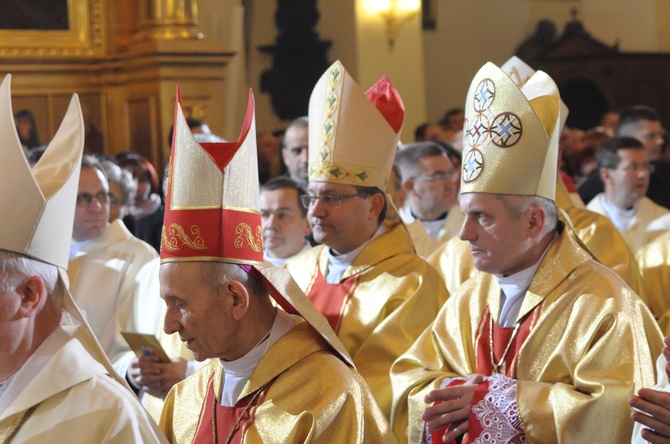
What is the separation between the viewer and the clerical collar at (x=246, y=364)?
328cm

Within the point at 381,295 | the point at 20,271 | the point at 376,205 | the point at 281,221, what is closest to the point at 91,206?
the point at 281,221

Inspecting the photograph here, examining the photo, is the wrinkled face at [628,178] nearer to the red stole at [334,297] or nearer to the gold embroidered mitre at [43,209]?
the red stole at [334,297]

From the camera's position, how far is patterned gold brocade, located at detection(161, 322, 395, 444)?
10.3ft

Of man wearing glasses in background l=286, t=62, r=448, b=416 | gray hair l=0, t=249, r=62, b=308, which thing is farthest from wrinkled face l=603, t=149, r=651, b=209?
gray hair l=0, t=249, r=62, b=308

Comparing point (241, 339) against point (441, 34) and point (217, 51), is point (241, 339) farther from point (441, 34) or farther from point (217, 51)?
point (441, 34)

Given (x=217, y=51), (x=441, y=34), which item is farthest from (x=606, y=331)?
(x=441, y=34)

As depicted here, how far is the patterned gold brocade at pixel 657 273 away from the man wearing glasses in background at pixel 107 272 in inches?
93.9

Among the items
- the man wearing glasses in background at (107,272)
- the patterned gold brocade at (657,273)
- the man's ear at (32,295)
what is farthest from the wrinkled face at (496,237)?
the man wearing glasses in background at (107,272)

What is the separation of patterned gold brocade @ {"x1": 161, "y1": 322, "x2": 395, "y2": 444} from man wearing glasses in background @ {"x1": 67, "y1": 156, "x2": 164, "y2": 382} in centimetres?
252

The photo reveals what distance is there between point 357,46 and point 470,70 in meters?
3.23

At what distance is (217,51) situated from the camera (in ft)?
35.8

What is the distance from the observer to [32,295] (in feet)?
9.61

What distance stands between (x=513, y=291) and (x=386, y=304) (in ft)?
2.74

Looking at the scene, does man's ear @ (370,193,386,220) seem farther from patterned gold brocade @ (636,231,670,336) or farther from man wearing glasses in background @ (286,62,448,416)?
patterned gold brocade @ (636,231,670,336)
